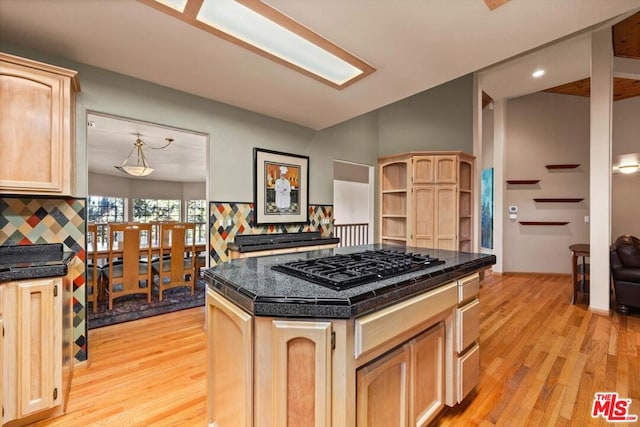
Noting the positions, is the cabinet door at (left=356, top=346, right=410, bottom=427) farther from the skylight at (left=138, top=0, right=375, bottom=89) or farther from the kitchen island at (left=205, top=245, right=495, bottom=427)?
the skylight at (left=138, top=0, right=375, bottom=89)

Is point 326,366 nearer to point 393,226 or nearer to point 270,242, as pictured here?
point 270,242

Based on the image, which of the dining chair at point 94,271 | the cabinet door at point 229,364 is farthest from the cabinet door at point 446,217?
the dining chair at point 94,271

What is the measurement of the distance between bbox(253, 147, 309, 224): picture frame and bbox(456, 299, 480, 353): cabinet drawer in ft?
7.68

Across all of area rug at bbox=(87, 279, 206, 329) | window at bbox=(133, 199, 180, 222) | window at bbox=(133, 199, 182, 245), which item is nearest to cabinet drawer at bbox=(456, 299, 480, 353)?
area rug at bbox=(87, 279, 206, 329)

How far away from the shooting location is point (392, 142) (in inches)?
197

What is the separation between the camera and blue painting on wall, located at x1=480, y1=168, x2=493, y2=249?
19.5 feet

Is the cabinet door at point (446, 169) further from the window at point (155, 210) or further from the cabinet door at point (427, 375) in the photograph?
the window at point (155, 210)

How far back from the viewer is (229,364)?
126 cm

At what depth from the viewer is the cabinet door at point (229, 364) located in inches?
43.1

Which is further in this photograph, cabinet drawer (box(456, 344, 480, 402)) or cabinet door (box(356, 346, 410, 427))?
cabinet drawer (box(456, 344, 480, 402))

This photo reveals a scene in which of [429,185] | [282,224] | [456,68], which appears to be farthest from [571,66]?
[282,224]

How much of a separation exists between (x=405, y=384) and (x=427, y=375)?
0.27 m

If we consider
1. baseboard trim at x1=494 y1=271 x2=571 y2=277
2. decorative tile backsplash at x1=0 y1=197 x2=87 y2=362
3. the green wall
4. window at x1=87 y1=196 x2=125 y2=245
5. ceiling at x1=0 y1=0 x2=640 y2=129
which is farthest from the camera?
window at x1=87 y1=196 x2=125 y2=245

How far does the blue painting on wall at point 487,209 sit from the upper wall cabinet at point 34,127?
6.31 m
